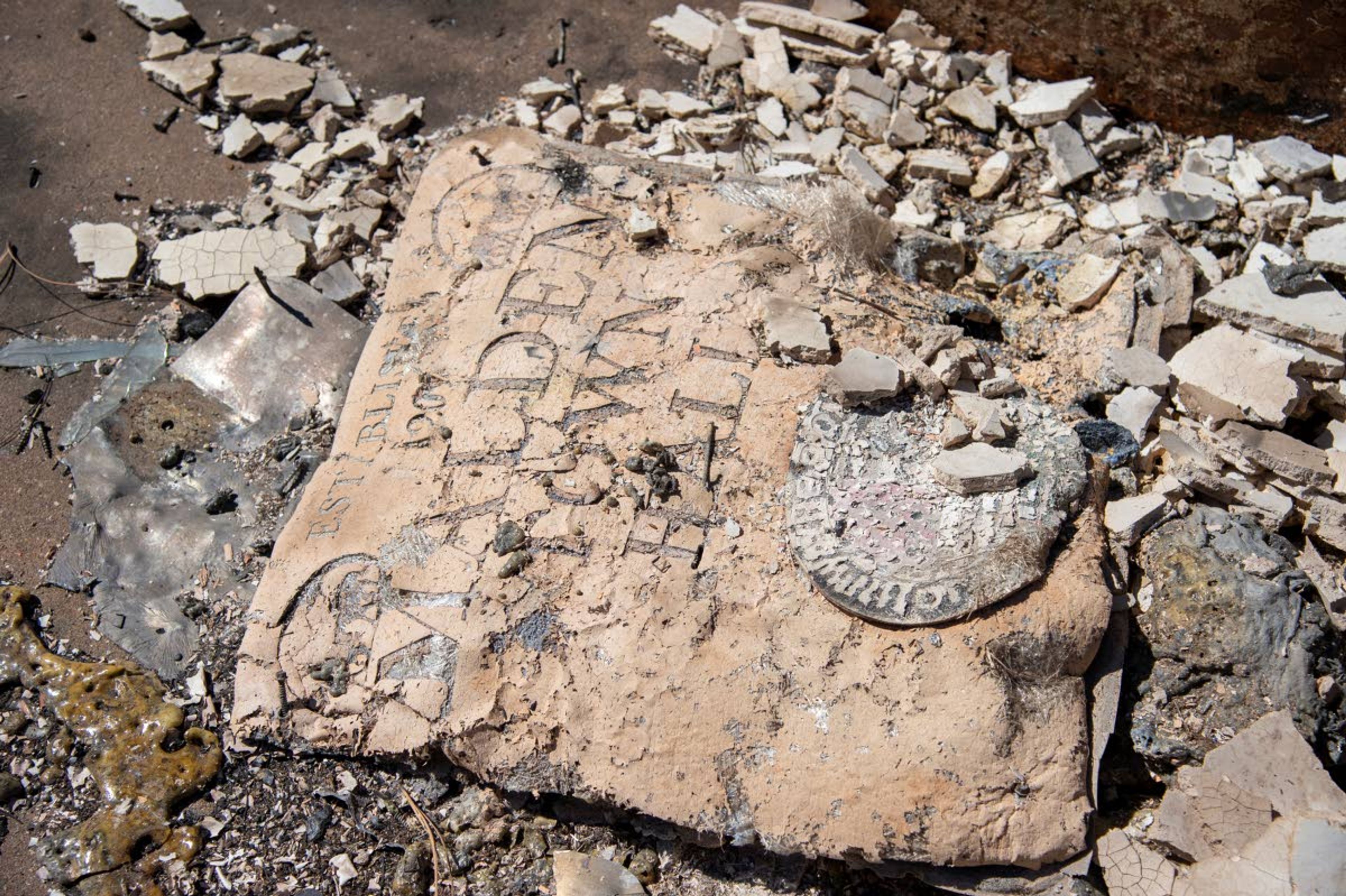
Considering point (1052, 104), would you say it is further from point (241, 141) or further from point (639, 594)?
point (241, 141)

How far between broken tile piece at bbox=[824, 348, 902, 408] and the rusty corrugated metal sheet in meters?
2.64

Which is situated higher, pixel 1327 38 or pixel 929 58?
pixel 1327 38

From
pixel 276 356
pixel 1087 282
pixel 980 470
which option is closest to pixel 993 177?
pixel 1087 282

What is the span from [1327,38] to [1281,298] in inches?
52.3

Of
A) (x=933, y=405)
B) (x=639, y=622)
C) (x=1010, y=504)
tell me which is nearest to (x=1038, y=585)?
(x=1010, y=504)

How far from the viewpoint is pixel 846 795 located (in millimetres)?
2877

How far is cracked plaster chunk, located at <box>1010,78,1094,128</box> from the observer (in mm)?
4945

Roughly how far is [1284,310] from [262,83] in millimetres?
4968

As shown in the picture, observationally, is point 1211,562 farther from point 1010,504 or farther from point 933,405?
point 933,405

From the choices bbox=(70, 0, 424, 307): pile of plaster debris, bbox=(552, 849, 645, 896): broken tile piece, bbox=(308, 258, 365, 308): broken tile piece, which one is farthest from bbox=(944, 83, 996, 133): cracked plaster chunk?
bbox=(552, 849, 645, 896): broken tile piece

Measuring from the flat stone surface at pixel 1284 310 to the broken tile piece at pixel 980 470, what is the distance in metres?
1.43

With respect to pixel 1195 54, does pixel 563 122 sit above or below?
below

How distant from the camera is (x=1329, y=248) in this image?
14.0 feet

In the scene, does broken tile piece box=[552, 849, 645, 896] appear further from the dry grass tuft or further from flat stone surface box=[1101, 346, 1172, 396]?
flat stone surface box=[1101, 346, 1172, 396]
